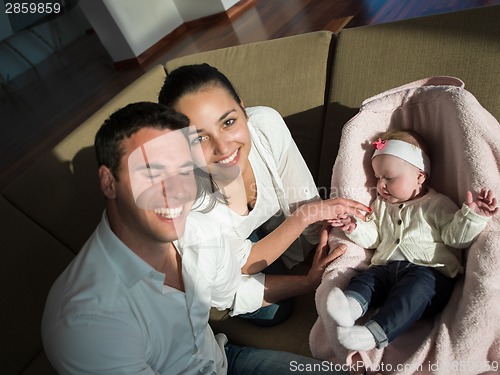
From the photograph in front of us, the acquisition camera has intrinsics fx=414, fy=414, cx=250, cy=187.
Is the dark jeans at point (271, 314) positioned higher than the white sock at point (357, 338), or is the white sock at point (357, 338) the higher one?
the white sock at point (357, 338)

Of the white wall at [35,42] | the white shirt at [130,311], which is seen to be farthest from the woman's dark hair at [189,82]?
the white wall at [35,42]

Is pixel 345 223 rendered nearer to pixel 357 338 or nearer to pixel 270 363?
pixel 357 338

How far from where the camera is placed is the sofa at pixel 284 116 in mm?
1384

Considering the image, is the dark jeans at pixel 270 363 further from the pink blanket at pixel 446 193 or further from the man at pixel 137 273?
the man at pixel 137 273

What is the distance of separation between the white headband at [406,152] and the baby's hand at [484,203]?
0.71ft

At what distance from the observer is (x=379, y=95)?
1427 mm

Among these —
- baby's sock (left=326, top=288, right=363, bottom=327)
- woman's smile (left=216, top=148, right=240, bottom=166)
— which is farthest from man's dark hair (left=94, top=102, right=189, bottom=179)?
baby's sock (left=326, top=288, right=363, bottom=327)

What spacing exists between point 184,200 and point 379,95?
0.83 metres

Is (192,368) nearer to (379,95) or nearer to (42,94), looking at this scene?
(379,95)

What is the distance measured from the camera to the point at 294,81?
1710 mm

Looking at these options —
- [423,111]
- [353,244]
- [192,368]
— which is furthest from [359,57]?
[192,368]

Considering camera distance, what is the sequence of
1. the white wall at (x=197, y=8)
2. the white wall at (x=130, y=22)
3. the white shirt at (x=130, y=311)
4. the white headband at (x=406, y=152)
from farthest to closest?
the white wall at (x=197, y=8) → the white wall at (x=130, y=22) → the white headband at (x=406, y=152) → the white shirt at (x=130, y=311)
